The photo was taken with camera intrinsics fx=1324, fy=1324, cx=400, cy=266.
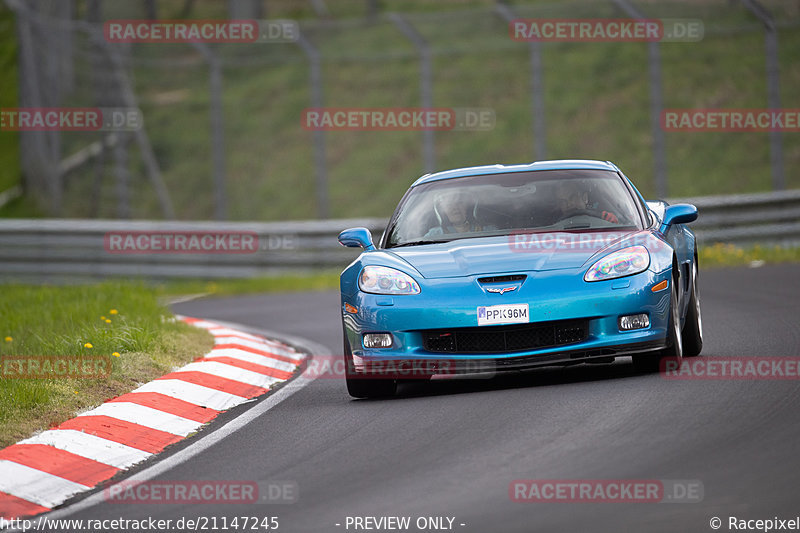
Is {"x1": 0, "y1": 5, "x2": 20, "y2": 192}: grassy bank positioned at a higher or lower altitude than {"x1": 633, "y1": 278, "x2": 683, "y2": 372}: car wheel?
higher

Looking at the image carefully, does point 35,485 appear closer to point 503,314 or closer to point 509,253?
point 503,314

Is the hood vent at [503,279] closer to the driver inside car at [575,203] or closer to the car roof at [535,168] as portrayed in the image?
the driver inside car at [575,203]

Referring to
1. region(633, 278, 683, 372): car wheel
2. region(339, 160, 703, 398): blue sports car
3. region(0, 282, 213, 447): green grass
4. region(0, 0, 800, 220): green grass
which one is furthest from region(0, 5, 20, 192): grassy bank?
region(633, 278, 683, 372): car wheel

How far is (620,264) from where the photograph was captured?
26.7ft

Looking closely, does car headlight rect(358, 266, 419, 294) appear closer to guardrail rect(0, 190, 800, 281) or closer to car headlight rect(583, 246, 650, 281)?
car headlight rect(583, 246, 650, 281)

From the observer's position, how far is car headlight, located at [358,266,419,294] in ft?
27.0

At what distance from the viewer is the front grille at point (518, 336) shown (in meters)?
7.94

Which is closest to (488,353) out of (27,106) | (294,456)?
(294,456)

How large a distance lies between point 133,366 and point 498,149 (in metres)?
24.0

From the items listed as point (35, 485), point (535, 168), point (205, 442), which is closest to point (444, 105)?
point (535, 168)

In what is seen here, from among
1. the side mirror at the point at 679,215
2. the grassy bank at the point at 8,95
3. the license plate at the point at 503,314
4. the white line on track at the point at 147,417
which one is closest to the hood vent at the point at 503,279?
the license plate at the point at 503,314

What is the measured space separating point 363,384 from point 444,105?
94.2ft

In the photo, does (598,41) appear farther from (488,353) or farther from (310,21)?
(488,353)

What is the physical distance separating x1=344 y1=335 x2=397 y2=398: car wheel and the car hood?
29.1 inches
